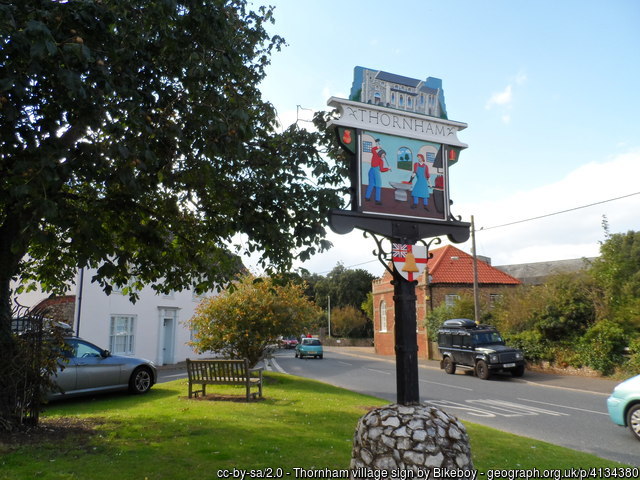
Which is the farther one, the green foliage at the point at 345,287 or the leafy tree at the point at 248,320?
the green foliage at the point at 345,287

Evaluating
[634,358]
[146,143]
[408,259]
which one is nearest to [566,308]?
[634,358]

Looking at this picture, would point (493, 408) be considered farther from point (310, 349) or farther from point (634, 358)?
point (310, 349)

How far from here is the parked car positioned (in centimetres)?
794

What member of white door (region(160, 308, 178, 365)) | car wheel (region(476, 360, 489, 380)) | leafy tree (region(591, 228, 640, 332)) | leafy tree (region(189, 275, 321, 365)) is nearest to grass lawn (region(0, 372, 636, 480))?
leafy tree (region(189, 275, 321, 365))

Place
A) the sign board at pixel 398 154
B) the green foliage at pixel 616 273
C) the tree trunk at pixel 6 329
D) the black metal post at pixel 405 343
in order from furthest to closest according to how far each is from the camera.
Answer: the green foliage at pixel 616 273, the tree trunk at pixel 6 329, the sign board at pixel 398 154, the black metal post at pixel 405 343

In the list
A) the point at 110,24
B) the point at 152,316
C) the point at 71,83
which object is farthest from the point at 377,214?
the point at 152,316

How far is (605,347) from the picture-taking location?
1925 cm

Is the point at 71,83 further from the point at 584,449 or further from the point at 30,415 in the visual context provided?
the point at 584,449

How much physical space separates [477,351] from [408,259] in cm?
1711

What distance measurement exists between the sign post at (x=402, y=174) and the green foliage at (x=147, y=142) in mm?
1659

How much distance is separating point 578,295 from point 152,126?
20.6m

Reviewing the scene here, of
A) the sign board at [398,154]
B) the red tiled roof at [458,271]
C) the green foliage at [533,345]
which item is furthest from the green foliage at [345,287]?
the sign board at [398,154]

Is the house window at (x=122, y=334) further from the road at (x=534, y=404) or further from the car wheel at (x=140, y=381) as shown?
the car wheel at (x=140, y=381)

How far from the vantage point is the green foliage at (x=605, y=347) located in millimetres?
19031
